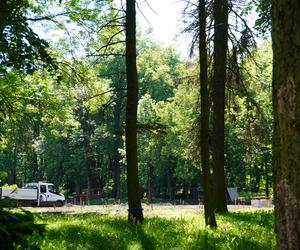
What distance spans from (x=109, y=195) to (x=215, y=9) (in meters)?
61.1

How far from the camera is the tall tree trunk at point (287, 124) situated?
3.49 meters

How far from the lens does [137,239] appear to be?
A: 27.5 feet

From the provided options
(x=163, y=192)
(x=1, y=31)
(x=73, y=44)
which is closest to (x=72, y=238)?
(x=1, y=31)

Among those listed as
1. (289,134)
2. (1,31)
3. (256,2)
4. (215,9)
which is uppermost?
(256,2)

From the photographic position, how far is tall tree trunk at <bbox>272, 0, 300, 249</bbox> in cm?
349

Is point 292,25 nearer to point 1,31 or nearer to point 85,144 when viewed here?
point 1,31

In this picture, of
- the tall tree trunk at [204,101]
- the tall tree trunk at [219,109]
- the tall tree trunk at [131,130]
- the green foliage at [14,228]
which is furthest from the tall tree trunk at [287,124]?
the tall tree trunk at [219,109]

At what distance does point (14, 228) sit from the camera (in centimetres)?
343

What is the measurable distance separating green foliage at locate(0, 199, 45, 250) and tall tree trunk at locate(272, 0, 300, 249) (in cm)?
185

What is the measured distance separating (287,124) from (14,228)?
2.15m

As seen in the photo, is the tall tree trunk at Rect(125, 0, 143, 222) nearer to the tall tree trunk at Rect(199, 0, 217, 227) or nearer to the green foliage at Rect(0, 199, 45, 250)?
the tall tree trunk at Rect(199, 0, 217, 227)

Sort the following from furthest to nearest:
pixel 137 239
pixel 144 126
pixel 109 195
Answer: pixel 109 195 < pixel 144 126 < pixel 137 239

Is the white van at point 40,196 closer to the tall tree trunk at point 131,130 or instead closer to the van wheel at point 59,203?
the van wheel at point 59,203

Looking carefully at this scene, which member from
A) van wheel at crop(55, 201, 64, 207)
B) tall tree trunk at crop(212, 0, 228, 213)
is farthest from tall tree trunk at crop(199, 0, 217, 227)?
van wheel at crop(55, 201, 64, 207)
